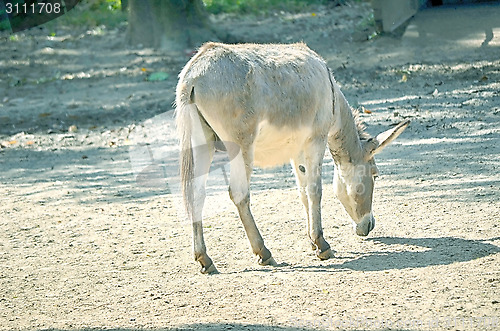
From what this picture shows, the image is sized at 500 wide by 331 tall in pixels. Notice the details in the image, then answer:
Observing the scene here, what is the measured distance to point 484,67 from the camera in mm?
11398

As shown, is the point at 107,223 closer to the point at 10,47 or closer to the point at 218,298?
the point at 218,298

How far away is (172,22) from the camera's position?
48.2 feet

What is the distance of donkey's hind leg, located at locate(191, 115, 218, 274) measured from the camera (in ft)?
17.2

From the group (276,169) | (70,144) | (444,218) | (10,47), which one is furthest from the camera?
(10,47)

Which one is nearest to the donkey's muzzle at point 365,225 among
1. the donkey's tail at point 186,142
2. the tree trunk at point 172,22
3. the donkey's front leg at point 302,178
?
the donkey's front leg at point 302,178

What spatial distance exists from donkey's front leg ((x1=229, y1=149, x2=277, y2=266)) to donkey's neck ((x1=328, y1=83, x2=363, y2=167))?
3.72 ft

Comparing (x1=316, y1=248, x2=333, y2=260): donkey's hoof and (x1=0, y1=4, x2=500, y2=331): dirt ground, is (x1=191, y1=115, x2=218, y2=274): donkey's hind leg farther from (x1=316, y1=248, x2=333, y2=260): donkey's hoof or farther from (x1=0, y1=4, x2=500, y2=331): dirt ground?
(x1=316, y1=248, x2=333, y2=260): donkey's hoof

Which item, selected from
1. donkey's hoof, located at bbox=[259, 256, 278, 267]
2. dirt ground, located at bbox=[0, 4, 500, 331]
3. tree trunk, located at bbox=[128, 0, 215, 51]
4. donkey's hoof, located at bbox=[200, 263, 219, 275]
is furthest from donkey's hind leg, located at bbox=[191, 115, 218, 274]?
tree trunk, located at bbox=[128, 0, 215, 51]

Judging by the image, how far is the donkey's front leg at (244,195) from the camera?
17.3 ft

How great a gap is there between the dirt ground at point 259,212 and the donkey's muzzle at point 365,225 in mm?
82

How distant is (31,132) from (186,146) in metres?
6.53

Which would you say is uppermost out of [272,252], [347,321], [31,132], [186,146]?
[186,146]

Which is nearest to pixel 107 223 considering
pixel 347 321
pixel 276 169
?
pixel 276 169

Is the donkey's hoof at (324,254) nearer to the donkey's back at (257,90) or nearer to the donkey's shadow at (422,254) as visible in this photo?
the donkey's shadow at (422,254)
